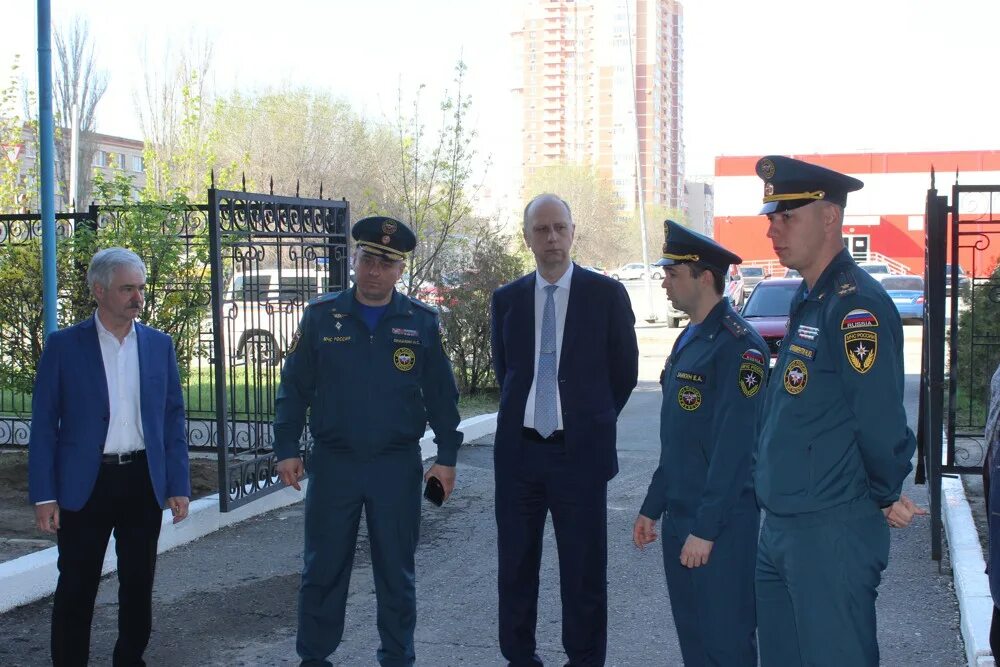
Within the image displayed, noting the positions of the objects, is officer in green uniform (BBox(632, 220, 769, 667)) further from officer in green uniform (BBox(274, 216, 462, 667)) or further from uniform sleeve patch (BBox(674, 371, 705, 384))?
officer in green uniform (BBox(274, 216, 462, 667))

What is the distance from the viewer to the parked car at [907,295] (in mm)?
30547

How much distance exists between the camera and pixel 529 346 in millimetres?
4855

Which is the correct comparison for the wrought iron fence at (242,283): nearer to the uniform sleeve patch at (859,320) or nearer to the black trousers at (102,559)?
the black trousers at (102,559)

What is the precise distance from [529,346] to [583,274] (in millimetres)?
404

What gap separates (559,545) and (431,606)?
147cm

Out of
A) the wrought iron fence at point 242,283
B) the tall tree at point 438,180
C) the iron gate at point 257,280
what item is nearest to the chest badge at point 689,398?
the iron gate at point 257,280

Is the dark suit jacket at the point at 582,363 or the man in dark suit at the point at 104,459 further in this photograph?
the dark suit jacket at the point at 582,363

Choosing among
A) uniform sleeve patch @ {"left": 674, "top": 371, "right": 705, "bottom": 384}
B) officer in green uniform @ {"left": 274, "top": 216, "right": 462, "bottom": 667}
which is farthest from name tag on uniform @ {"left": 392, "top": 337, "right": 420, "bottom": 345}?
uniform sleeve patch @ {"left": 674, "top": 371, "right": 705, "bottom": 384}

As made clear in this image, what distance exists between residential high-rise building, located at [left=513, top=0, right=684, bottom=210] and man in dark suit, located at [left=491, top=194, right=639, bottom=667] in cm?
11892

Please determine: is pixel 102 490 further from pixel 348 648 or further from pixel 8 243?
pixel 8 243

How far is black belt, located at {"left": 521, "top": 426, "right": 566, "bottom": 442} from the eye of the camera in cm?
472

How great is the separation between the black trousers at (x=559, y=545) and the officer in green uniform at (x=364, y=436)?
0.34 m

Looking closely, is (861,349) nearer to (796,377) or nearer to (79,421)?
(796,377)

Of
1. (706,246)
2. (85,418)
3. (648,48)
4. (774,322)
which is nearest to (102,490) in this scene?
(85,418)
